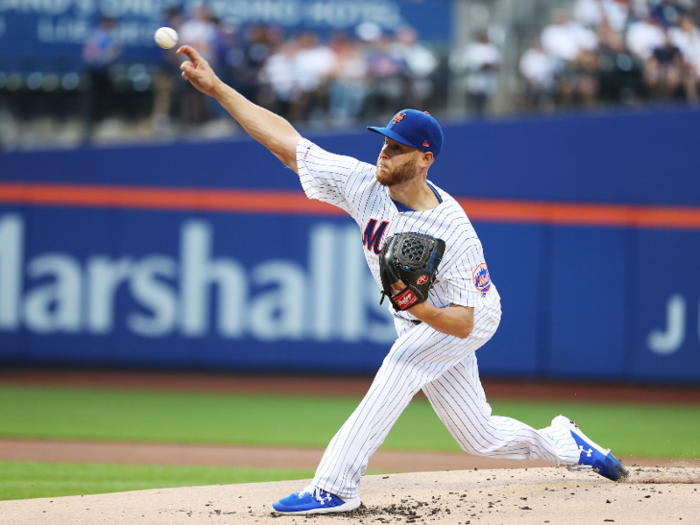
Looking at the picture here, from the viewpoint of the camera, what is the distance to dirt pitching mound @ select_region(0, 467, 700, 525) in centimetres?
378

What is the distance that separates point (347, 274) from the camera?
10.3 m

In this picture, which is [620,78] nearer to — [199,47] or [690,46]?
[690,46]

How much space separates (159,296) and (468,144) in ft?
13.9

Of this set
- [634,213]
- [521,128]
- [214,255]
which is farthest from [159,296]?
[634,213]

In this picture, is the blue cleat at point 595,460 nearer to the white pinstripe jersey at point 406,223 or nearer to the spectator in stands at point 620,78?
the white pinstripe jersey at point 406,223

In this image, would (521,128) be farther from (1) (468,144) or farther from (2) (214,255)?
(2) (214,255)

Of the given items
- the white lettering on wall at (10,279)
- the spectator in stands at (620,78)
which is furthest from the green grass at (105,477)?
the spectator in stands at (620,78)

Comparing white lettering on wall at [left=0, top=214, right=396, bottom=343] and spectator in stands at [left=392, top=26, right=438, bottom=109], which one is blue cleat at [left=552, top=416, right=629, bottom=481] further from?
spectator in stands at [left=392, top=26, right=438, bottom=109]

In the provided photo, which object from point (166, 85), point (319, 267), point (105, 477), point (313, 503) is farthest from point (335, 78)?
point (313, 503)

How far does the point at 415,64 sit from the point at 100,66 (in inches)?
154

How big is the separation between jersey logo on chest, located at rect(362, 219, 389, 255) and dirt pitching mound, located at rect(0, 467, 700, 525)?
3.97 feet

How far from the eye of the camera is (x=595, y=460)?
4336 millimetres

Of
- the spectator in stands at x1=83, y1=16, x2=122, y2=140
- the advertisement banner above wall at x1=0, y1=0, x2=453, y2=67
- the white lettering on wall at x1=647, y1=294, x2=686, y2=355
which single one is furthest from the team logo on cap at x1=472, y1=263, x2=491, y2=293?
the advertisement banner above wall at x1=0, y1=0, x2=453, y2=67

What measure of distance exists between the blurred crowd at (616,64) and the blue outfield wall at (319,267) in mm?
326
